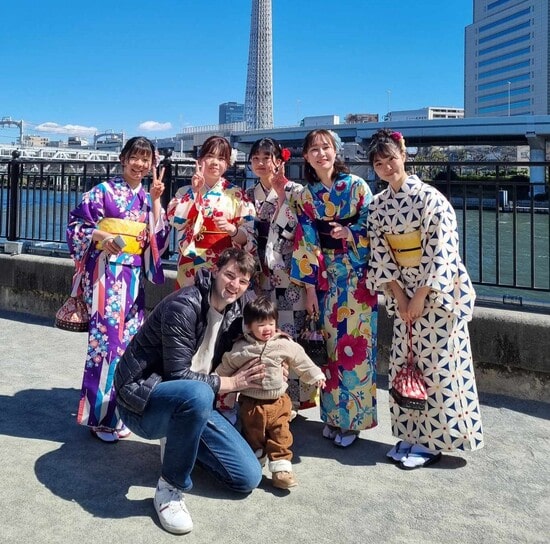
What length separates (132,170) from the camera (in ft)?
10.9

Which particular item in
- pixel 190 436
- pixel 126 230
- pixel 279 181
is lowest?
pixel 190 436

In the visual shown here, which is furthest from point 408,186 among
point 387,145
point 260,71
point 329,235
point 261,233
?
point 260,71

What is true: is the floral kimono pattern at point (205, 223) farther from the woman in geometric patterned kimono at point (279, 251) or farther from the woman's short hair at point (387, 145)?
the woman's short hair at point (387, 145)

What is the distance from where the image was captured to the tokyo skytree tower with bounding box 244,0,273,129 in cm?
14312

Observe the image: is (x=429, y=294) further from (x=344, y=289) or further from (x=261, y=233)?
(x=261, y=233)

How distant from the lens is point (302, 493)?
2.58 meters

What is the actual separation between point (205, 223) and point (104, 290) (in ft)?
2.32

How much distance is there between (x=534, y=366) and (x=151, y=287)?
11.6 feet

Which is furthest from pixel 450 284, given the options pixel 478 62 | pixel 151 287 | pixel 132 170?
pixel 478 62

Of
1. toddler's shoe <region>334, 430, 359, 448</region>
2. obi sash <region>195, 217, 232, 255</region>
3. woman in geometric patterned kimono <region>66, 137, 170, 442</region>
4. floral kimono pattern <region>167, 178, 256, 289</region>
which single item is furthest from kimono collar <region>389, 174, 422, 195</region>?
woman in geometric patterned kimono <region>66, 137, 170, 442</region>

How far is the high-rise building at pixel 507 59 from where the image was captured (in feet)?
313

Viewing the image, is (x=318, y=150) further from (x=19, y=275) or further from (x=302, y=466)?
(x=19, y=275)

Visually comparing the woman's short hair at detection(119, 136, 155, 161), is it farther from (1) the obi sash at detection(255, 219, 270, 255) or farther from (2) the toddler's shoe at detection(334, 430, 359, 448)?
(2) the toddler's shoe at detection(334, 430, 359, 448)

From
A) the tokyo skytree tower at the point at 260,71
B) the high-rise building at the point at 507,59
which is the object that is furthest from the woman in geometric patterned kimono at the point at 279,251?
the tokyo skytree tower at the point at 260,71
